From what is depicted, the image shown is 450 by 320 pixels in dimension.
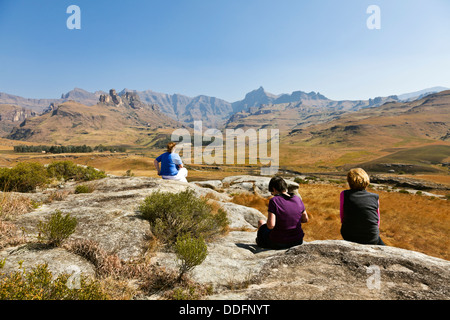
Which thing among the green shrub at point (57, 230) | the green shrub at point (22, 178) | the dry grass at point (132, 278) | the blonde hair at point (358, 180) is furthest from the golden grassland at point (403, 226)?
the green shrub at point (22, 178)

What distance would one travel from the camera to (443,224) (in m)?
16.7

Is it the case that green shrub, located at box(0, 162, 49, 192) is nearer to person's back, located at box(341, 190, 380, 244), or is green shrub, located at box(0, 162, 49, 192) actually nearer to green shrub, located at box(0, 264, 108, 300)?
green shrub, located at box(0, 264, 108, 300)

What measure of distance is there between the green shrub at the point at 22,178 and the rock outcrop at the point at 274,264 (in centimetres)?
557

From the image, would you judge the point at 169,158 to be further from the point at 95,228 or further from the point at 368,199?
the point at 368,199

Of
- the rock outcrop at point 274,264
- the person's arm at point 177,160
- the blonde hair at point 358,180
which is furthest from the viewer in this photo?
the person's arm at point 177,160

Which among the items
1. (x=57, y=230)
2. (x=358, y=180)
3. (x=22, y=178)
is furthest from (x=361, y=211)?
(x=22, y=178)

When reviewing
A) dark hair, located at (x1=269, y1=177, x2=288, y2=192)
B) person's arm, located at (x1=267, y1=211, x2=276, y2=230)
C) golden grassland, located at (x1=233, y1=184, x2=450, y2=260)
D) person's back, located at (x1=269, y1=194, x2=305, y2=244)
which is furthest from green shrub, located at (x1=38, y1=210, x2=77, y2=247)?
golden grassland, located at (x1=233, y1=184, x2=450, y2=260)

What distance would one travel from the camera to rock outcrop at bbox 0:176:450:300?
3547 mm

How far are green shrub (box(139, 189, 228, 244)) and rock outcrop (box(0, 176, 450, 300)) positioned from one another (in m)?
0.35

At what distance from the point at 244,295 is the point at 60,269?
340 cm

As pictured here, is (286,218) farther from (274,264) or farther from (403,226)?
(403,226)

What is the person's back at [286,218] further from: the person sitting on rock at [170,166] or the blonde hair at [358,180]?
the person sitting on rock at [170,166]

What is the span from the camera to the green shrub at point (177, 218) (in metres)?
5.97
